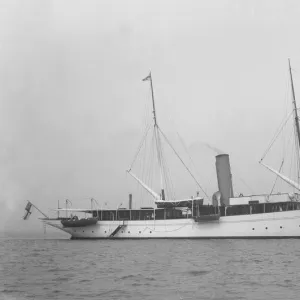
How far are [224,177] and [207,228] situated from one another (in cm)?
699

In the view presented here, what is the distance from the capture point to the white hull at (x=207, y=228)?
154ft

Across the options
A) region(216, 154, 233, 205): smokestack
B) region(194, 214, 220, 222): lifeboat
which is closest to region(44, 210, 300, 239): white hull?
region(194, 214, 220, 222): lifeboat

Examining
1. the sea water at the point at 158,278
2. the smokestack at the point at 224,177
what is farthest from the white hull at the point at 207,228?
the sea water at the point at 158,278

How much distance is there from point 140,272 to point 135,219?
3230 centimetres

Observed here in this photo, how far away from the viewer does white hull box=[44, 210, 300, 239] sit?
46844mm

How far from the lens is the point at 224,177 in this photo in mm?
52312

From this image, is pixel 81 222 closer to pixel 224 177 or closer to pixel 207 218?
pixel 207 218

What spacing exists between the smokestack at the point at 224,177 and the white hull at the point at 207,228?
12.0 ft

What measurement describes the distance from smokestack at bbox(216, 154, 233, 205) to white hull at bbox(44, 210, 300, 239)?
3650 millimetres

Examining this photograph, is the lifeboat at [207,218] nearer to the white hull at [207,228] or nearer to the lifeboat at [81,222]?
the white hull at [207,228]

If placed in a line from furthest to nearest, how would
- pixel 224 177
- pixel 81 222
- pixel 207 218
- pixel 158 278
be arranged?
pixel 81 222 → pixel 224 177 → pixel 207 218 → pixel 158 278

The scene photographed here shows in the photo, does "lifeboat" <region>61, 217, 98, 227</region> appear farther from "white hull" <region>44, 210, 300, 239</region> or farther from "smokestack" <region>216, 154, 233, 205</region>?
"smokestack" <region>216, 154, 233, 205</region>

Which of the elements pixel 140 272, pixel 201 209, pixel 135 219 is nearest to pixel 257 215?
pixel 201 209

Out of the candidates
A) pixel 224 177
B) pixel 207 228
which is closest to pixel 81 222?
pixel 207 228
